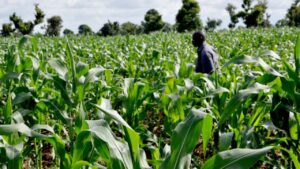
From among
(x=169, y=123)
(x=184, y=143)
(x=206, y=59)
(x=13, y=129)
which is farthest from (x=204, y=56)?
(x=184, y=143)

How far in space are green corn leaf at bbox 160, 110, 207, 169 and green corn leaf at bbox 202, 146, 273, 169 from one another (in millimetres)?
85

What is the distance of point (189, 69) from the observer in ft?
15.6

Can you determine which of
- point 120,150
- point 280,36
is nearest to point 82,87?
point 120,150

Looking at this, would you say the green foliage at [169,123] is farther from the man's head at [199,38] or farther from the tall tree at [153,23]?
the tall tree at [153,23]

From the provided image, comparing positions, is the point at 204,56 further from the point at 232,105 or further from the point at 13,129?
the point at 13,129

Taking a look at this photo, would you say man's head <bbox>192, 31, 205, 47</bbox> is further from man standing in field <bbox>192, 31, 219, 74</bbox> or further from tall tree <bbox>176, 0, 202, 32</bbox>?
tall tree <bbox>176, 0, 202, 32</bbox>

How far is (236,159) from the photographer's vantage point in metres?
1.36

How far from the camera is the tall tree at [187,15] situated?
53.2 m

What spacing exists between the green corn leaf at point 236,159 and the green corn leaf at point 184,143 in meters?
0.09

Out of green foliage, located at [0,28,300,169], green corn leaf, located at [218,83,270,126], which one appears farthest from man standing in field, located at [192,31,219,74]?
green corn leaf, located at [218,83,270,126]

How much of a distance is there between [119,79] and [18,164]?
3145 millimetres

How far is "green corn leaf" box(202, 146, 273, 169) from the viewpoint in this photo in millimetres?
1338

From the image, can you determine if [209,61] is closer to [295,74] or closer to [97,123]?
[295,74]

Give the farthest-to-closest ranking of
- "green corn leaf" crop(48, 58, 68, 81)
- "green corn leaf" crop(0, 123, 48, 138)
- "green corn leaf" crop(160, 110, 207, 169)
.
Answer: "green corn leaf" crop(48, 58, 68, 81)
"green corn leaf" crop(0, 123, 48, 138)
"green corn leaf" crop(160, 110, 207, 169)
